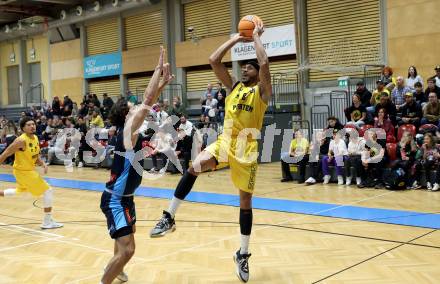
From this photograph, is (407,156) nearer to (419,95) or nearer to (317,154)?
(419,95)

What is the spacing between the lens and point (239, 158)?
466 cm

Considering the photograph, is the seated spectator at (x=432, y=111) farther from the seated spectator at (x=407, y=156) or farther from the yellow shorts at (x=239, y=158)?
the yellow shorts at (x=239, y=158)

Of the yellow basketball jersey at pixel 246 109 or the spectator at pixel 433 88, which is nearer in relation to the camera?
the yellow basketball jersey at pixel 246 109

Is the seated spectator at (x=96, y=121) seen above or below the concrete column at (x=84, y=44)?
below

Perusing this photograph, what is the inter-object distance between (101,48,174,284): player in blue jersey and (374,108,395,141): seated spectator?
7.19 meters

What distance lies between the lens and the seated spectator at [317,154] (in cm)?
1109

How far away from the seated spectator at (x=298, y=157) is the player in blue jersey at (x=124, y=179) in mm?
7394

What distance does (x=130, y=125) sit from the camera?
4051 millimetres

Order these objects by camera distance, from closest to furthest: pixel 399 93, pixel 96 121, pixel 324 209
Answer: pixel 324 209 < pixel 399 93 < pixel 96 121

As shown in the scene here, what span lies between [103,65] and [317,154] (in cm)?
1415

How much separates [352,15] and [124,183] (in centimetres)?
1261

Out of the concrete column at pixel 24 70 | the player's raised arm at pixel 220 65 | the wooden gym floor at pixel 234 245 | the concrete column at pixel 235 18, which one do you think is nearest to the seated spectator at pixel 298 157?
the wooden gym floor at pixel 234 245

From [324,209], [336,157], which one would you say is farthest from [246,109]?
[336,157]

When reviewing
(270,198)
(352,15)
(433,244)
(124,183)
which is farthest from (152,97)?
(352,15)
